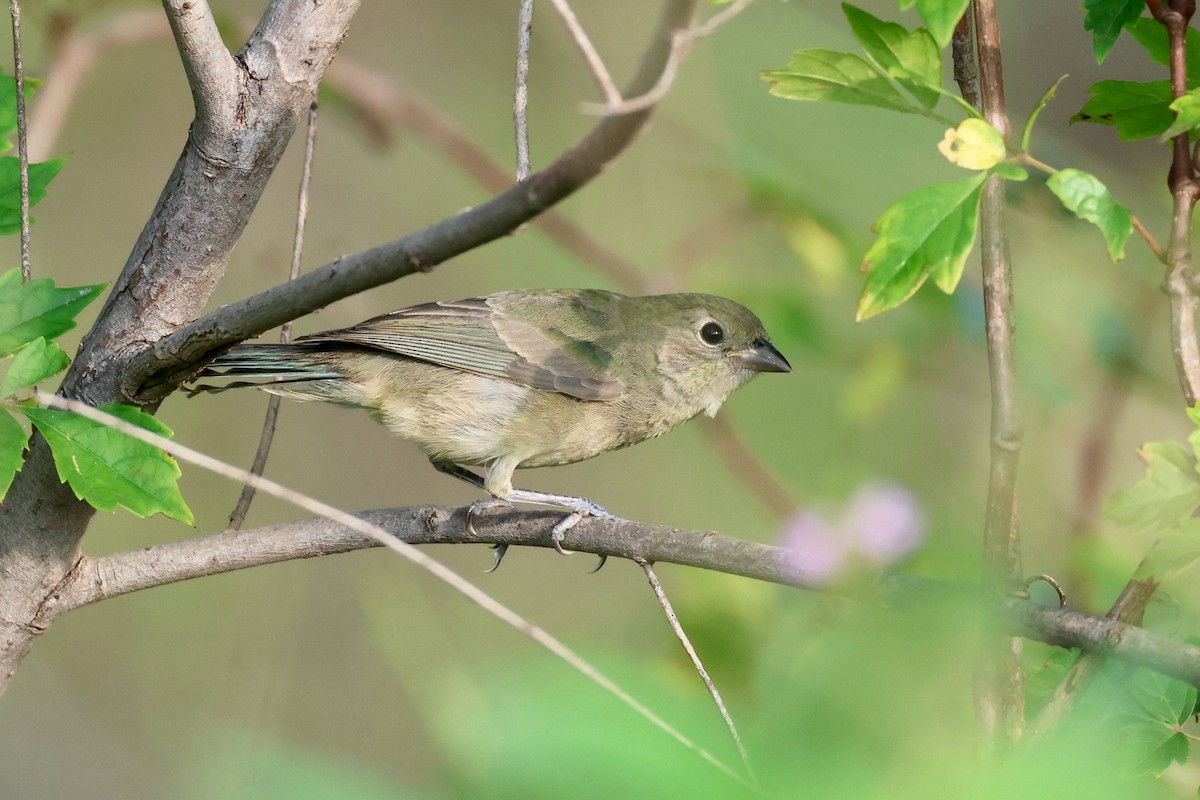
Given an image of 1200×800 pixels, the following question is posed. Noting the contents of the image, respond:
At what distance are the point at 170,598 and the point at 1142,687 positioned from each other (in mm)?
5091

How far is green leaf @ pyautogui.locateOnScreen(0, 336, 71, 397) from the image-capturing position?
2102mm

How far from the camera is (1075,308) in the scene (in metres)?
3.91

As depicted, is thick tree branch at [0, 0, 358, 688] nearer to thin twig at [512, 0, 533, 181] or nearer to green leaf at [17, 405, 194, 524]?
green leaf at [17, 405, 194, 524]

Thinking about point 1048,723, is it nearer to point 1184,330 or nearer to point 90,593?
point 1184,330

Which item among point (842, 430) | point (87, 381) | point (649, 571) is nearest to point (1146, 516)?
point (649, 571)

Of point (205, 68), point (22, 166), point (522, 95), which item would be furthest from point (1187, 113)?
point (22, 166)

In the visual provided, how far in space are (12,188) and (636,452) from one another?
15.0 feet

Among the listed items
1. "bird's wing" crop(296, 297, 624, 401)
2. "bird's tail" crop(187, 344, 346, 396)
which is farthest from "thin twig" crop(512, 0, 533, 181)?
"bird's wing" crop(296, 297, 624, 401)

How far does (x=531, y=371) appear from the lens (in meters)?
4.06

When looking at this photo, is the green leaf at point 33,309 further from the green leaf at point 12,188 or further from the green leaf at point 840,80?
the green leaf at point 840,80

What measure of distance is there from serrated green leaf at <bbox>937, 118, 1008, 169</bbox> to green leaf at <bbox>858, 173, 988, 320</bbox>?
36mm

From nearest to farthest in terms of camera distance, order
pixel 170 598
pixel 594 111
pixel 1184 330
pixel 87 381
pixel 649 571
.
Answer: pixel 594 111, pixel 1184 330, pixel 649 571, pixel 87 381, pixel 170 598

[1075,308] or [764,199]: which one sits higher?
[764,199]

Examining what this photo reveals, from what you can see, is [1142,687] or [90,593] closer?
[1142,687]
